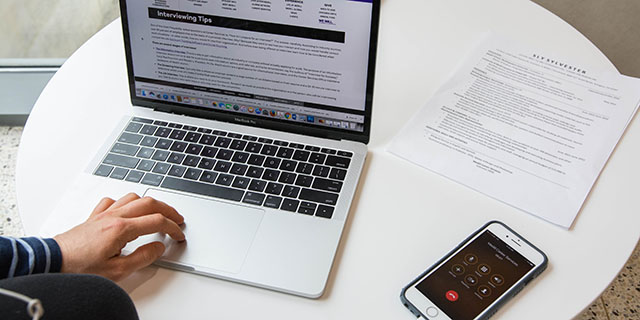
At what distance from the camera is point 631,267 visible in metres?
1.51

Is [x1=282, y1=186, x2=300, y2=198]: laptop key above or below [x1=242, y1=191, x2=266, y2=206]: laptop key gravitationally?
above

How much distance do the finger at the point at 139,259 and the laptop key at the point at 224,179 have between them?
5.7 inches

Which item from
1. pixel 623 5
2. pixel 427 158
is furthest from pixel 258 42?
pixel 623 5

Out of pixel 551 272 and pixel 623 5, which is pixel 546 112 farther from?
pixel 623 5

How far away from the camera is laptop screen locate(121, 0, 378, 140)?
0.80 metres

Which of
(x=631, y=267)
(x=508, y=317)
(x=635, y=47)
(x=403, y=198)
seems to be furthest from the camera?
(x=635, y=47)

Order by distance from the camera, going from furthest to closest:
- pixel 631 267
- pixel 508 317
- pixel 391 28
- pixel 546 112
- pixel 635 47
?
1. pixel 635 47
2. pixel 631 267
3. pixel 391 28
4. pixel 546 112
5. pixel 508 317

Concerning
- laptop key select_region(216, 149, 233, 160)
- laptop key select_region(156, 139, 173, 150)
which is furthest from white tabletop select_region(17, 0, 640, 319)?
laptop key select_region(216, 149, 233, 160)

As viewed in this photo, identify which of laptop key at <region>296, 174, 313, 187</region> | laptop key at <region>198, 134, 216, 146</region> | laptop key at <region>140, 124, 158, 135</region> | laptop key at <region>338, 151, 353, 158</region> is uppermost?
laptop key at <region>338, 151, 353, 158</region>

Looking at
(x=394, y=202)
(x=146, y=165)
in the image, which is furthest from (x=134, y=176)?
(x=394, y=202)

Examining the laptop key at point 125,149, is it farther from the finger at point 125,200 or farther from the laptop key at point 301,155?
the laptop key at point 301,155

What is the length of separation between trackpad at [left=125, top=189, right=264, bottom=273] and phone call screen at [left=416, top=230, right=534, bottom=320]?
24 centimetres

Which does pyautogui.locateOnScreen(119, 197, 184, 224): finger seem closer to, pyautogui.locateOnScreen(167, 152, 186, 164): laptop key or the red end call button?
pyautogui.locateOnScreen(167, 152, 186, 164): laptop key

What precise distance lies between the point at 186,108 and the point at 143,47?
12 cm
